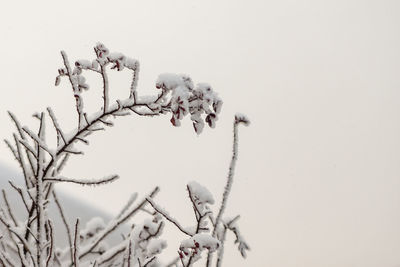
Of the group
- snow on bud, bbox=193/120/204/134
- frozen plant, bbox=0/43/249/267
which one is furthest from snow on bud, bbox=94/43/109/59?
snow on bud, bbox=193/120/204/134

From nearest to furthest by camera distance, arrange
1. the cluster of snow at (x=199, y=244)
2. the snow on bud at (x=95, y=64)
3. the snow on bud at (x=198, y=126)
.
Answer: the cluster of snow at (x=199, y=244) < the snow on bud at (x=198, y=126) < the snow on bud at (x=95, y=64)

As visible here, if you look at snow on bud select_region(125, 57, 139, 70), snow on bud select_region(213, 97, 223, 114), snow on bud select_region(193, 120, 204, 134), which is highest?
snow on bud select_region(125, 57, 139, 70)

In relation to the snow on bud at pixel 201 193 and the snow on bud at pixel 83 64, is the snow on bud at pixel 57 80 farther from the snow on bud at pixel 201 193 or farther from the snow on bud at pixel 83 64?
the snow on bud at pixel 201 193

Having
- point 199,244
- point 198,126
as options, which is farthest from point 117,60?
point 199,244

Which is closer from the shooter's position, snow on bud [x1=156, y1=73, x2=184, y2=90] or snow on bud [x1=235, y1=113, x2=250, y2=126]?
snow on bud [x1=156, y1=73, x2=184, y2=90]

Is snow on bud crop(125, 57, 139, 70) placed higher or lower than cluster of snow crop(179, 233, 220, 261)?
higher

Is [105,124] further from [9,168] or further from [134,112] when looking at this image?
[9,168]

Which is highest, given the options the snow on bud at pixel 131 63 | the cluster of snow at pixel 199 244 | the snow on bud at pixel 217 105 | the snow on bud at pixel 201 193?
the snow on bud at pixel 131 63

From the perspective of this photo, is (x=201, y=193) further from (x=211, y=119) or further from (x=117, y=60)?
(x=117, y=60)

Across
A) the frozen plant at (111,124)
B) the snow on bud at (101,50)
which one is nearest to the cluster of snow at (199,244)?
the frozen plant at (111,124)

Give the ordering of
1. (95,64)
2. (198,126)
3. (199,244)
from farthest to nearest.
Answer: (95,64) < (198,126) < (199,244)

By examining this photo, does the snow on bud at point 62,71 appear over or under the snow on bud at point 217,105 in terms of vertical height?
over

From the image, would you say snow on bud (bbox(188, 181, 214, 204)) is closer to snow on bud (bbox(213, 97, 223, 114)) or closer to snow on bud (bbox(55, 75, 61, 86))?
snow on bud (bbox(213, 97, 223, 114))

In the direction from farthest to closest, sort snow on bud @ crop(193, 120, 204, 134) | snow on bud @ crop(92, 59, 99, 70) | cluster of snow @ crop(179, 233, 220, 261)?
snow on bud @ crop(92, 59, 99, 70) → snow on bud @ crop(193, 120, 204, 134) → cluster of snow @ crop(179, 233, 220, 261)
